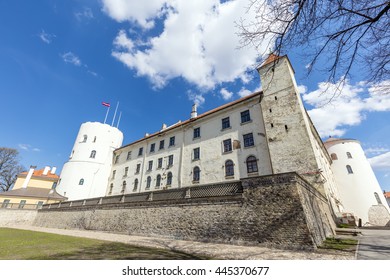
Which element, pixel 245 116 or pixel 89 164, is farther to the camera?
pixel 89 164

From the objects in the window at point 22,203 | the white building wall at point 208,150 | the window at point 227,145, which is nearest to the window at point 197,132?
the white building wall at point 208,150

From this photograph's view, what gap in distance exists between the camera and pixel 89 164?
1323 inches

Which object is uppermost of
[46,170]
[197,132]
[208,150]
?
[197,132]

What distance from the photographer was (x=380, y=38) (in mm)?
4535

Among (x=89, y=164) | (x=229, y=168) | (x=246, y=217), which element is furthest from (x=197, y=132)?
(x=89, y=164)

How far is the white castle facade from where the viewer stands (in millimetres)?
16484

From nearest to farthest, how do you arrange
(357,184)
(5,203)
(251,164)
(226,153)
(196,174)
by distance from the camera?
1. (251,164)
2. (226,153)
3. (196,174)
4. (357,184)
5. (5,203)

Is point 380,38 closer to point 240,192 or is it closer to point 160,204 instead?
point 240,192

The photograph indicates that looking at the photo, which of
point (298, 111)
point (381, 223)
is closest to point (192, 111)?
point (298, 111)

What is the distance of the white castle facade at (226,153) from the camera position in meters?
16.5

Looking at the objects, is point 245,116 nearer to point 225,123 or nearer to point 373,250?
point 225,123

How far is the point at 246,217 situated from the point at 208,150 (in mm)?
12605

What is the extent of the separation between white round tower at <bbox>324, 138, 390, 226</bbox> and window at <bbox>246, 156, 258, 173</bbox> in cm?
1748

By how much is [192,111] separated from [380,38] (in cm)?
2412
